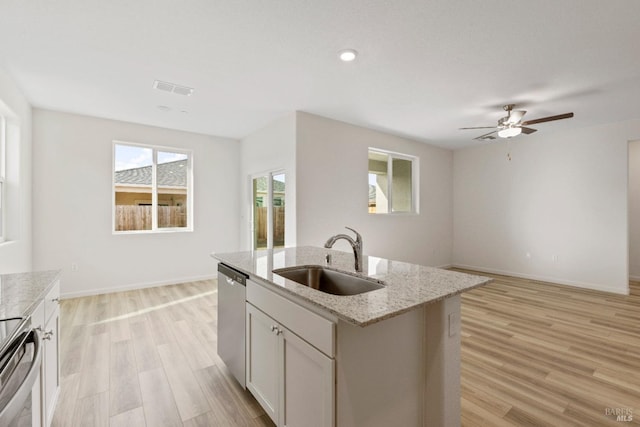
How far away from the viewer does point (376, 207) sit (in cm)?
537

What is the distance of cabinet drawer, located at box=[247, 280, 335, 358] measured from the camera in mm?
1220

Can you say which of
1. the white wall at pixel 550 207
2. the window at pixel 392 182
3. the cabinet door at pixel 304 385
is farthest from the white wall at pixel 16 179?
the white wall at pixel 550 207

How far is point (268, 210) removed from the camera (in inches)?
195

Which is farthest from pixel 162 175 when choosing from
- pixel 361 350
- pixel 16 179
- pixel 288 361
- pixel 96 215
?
pixel 361 350

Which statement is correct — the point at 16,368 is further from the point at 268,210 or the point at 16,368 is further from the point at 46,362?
the point at 268,210

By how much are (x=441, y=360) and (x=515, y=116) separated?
12.1 ft

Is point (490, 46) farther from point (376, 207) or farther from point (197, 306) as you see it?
point (197, 306)

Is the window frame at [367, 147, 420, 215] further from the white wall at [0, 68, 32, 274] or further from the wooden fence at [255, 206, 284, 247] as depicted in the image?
the white wall at [0, 68, 32, 274]

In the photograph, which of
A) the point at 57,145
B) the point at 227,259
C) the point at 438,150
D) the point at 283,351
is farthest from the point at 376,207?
the point at 57,145

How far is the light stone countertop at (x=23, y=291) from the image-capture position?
1205mm

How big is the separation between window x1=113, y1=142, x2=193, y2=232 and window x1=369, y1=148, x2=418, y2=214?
333cm

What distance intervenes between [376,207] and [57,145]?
16.3 ft

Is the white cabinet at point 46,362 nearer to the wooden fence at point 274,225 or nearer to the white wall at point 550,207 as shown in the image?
the wooden fence at point 274,225

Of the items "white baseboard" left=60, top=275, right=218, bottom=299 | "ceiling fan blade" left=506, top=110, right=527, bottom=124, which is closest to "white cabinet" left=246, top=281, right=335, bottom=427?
"white baseboard" left=60, top=275, right=218, bottom=299
